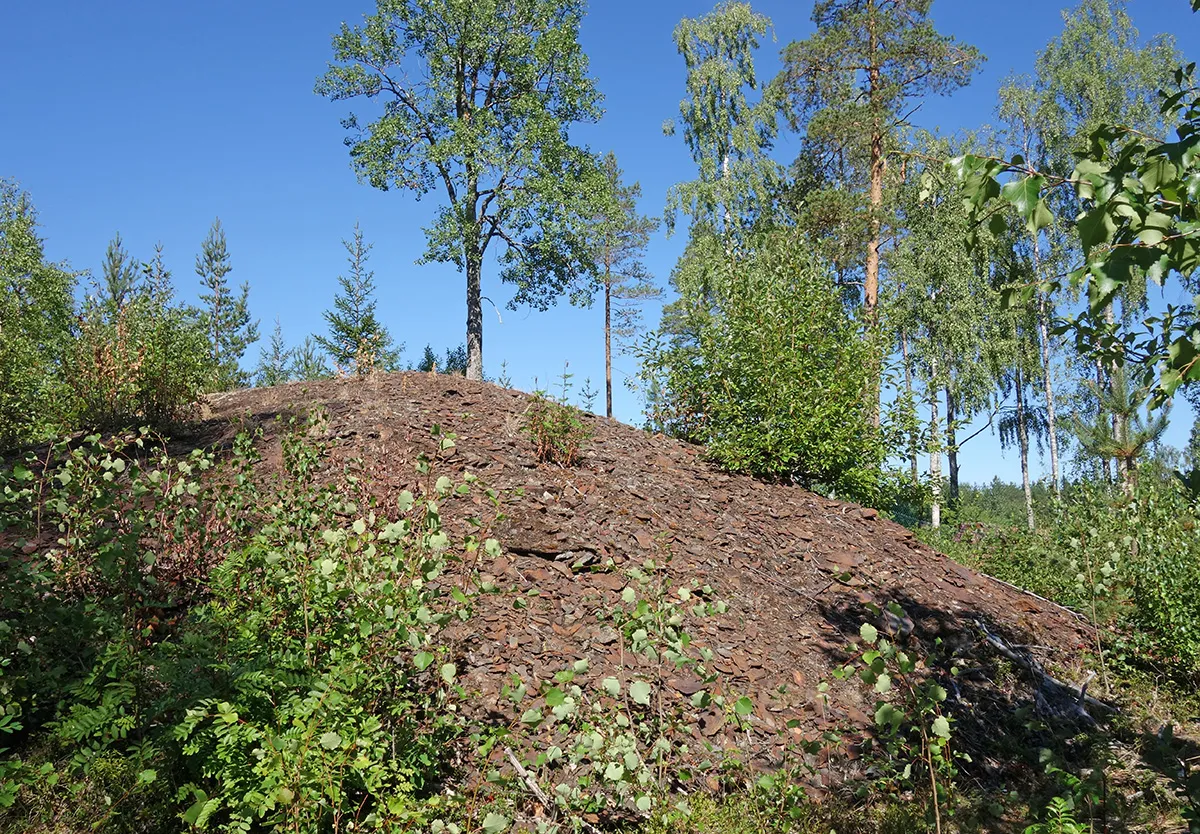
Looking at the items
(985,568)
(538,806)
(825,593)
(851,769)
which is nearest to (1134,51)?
(985,568)

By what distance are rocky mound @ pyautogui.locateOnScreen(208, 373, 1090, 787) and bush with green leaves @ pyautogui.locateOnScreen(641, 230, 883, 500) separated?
0.38 metres

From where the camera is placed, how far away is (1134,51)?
20328mm

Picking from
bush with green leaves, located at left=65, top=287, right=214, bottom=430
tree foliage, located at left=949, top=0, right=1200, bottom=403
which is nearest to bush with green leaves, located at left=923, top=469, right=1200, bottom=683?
tree foliage, located at left=949, top=0, right=1200, bottom=403

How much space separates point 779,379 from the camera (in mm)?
7141

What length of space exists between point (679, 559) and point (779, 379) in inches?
103

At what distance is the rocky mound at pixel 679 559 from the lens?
420 centimetres

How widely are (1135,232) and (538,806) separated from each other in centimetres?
292

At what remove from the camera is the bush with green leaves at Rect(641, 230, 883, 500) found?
709 centimetres

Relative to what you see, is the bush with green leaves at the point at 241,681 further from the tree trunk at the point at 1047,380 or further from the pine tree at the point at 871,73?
the tree trunk at the point at 1047,380

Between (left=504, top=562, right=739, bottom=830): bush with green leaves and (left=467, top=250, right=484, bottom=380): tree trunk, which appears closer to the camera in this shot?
(left=504, top=562, right=739, bottom=830): bush with green leaves

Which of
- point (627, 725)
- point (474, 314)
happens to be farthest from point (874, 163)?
point (627, 725)

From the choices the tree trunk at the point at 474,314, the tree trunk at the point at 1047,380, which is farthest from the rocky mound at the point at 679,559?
the tree trunk at the point at 1047,380

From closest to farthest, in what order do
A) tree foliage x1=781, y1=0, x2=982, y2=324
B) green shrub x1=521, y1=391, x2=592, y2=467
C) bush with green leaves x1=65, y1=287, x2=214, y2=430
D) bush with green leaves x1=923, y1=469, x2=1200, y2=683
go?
bush with green leaves x1=923, y1=469, x2=1200, y2=683 → green shrub x1=521, y1=391, x2=592, y2=467 → bush with green leaves x1=65, y1=287, x2=214, y2=430 → tree foliage x1=781, y1=0, x2=982, y2=324

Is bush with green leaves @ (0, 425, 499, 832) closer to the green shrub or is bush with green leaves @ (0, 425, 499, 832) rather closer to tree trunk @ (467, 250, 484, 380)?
the green shrub
